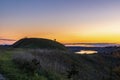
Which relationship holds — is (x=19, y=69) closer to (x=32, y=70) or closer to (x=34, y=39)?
(x=32, y=70)

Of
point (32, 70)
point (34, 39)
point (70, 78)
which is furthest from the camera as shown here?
point (34, 39)

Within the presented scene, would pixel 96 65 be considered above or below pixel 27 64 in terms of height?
below

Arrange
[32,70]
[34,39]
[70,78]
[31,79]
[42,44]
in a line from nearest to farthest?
[31,79] → [32,70] → [70,78] → [42,44] → [34,39]

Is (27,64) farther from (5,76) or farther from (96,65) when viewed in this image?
(96,65)

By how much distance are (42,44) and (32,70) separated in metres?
89.8

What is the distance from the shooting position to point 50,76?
2748cm

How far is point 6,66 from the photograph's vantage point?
2803cm

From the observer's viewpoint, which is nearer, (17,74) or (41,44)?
(17,74)

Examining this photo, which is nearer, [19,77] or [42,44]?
[19,77]

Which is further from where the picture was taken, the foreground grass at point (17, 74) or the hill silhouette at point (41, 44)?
the hill silhouette at point (41, 44)

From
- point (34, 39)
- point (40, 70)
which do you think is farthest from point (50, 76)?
point (34, 39)

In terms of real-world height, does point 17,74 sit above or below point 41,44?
above

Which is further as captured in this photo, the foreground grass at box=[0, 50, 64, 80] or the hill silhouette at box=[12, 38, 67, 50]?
the hill silhouette at box=[12, 38, 67, 50]

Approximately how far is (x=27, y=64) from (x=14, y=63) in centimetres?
380
